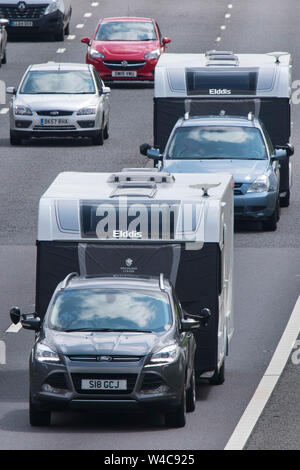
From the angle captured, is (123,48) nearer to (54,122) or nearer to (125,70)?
(125,70)

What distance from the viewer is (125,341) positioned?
16.6m

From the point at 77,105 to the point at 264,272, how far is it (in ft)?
40.4

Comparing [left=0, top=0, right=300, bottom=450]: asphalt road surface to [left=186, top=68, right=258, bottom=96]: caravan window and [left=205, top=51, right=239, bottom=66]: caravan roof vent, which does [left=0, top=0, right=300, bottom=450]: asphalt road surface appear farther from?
[left=205, top=51, right=239, bottom=66]: caravan roof vent

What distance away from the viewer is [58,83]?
127 ft

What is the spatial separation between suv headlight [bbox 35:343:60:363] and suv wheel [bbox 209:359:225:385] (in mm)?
2765

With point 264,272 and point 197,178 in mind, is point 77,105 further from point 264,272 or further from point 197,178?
point 197,178

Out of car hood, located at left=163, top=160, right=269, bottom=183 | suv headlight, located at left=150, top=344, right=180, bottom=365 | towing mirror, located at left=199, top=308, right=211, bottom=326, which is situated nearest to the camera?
suv headlight, located at left=150, top=344, right=180, bottom=365

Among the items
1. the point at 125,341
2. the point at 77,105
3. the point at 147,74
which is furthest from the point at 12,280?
the point at 147,74

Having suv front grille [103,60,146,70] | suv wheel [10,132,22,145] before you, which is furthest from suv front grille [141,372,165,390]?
suv front grille [103,60,146,70]

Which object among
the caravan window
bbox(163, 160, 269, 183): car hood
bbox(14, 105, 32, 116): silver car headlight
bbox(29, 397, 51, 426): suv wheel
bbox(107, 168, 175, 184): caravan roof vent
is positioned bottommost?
bbox(14, 105, 32, 116): silver car headlight

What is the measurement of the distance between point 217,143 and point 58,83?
9.28m

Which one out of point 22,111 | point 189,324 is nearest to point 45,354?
point 189,324

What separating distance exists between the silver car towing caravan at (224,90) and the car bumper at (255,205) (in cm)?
193

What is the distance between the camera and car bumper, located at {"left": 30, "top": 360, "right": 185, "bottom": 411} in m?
16.3
